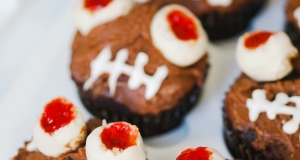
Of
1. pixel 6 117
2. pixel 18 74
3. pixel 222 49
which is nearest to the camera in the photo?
pixel 6 117

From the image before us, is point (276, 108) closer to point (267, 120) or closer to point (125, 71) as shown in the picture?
point (267, 120)

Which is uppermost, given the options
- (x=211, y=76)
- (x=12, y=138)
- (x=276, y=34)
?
(x=276, y=34)

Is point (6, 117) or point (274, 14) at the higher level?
point (6, 117)

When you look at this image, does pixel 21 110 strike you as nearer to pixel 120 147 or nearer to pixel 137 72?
pixel 137 72

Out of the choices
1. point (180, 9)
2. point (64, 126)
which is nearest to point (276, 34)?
point (180, 9)

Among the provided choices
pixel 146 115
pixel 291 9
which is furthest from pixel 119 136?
pixel 291 9

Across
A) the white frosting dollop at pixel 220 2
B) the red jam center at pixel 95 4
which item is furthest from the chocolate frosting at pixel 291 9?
the red jam center at pixel 95 4

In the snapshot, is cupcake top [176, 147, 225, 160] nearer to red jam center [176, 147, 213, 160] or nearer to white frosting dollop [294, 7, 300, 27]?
red jam center [176, 147, 213, 160]
